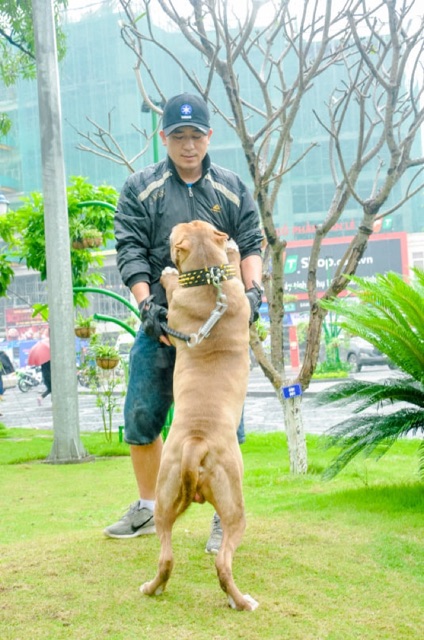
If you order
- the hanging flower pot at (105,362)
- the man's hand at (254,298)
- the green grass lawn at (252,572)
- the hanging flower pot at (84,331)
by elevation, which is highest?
the man's hand at (254,298)

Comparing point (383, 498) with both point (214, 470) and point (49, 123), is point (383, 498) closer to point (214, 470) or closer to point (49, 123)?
point (214, 470)

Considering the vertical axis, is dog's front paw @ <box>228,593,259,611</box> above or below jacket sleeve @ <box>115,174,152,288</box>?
below

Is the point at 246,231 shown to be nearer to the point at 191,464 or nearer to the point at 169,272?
the point at 169,272

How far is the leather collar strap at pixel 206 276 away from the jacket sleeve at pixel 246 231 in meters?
0.79

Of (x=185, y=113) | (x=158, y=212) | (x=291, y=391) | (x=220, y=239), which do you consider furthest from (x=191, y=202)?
(x=291, y=391)

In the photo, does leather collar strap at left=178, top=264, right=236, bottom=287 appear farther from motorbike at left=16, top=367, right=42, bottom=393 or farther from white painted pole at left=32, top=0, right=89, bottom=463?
motorbike at left=16, top=367, right=42, bottom=393

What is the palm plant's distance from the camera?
17.6 feet

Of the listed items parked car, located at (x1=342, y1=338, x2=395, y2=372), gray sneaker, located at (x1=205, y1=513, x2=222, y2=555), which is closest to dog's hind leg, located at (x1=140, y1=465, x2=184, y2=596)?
gray sneaker, located at (x1=205, y1=513, x2=222, y2=555)

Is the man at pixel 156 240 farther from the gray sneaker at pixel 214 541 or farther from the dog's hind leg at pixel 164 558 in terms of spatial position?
the dog's hind leg at pixel 164 558

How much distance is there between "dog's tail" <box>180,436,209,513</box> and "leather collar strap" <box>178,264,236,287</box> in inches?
29.6

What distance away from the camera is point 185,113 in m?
4.13

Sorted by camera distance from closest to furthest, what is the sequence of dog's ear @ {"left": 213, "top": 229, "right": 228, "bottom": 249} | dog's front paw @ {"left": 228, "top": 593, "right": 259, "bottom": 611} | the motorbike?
1. dog's front paw @ {"left": 228, "top": 593, "right": 259, "bottom": 611}
2. dog's ear @ {"left": 213, "top": 229, "right": 228, "bottom": 249}
3. the motorbike

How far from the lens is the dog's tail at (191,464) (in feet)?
10.6

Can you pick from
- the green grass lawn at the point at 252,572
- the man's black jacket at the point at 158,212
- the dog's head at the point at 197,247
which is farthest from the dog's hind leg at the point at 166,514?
the man's black jacket at the point at 158,212
